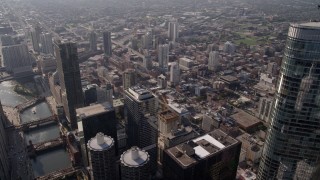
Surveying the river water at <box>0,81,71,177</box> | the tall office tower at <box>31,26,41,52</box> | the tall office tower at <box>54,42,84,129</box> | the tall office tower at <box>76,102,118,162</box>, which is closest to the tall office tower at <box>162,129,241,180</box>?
the tall office tower at <box>76,102,118,162</box>

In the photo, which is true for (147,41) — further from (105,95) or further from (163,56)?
(105,95)

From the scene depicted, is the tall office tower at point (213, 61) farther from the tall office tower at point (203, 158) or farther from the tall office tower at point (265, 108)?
the tall office tower at point (203, 158)

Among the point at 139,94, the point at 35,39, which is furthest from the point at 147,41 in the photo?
the point at 139,94

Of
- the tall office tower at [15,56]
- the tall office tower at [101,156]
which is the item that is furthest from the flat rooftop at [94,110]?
the tall office tower at [15,56]

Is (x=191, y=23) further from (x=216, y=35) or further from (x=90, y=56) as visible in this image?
(x=90, y=56)

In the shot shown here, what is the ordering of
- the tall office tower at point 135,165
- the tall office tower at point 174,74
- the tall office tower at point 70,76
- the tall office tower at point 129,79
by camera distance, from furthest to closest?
the tall office tower at point 174,74
the tall office tower at point 129,79
the tall office tower at point 70,76
the tall office tower at point 135,165

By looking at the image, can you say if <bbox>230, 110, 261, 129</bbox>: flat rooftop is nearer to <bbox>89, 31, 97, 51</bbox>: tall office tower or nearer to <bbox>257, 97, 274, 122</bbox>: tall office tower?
<bbox>257, 97, 274, 122</bbox>: tall office tower
